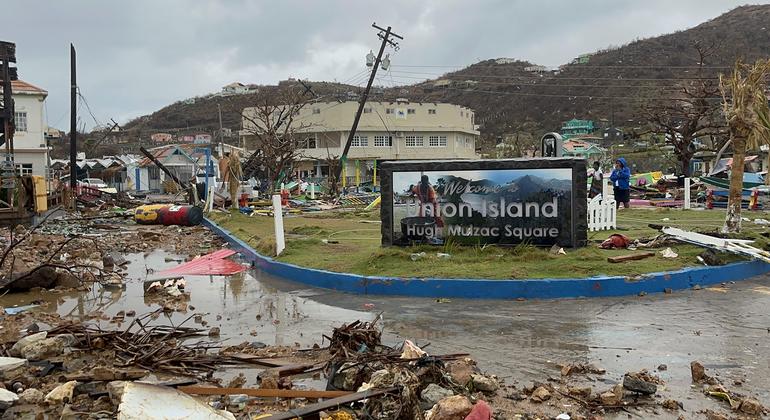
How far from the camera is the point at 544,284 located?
348 inches

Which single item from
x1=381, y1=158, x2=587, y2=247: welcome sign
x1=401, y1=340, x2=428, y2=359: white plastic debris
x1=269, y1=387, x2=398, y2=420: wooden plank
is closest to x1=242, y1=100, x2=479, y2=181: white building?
x1=381, y1=158, x2=587, y2=247: welcome sign

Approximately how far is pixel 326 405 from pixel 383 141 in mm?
68375

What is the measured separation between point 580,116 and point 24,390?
104m

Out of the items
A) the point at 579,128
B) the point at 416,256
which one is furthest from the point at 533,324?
the point at 579,128

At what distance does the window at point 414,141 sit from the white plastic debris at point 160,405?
6868cm

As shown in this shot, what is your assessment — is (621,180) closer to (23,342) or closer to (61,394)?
(23,342)

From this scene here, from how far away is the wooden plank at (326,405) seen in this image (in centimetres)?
441

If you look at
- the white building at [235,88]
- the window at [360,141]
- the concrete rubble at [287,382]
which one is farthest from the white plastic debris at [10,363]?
the white building at [235,88]

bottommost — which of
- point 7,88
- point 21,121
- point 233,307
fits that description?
point 233,307

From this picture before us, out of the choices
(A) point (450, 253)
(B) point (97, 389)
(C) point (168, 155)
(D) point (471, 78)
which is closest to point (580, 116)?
(D) point (471, 78)

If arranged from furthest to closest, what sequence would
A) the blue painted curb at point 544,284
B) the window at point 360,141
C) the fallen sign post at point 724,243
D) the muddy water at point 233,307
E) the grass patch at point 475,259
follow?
1. the window at point 360,141
2. the fallen sign post at point 724,243
3. the grass patch at point 475,259
4. the blue painted curb at point 544,284
5. the muddy water at point 233,307

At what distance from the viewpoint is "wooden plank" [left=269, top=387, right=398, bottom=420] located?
441cm

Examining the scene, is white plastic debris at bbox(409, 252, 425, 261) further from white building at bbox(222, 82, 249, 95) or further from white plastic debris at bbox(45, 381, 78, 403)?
white building at bbox(222, 82, 249, 95)

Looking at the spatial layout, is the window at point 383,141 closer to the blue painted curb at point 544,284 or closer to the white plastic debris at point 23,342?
the blue painted curb at point 544,284
